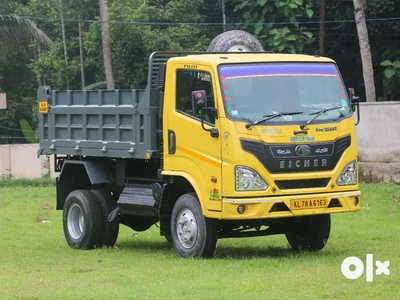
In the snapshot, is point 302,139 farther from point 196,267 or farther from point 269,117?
point 196,267

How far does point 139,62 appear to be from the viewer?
34062mm

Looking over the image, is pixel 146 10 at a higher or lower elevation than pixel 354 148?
higher

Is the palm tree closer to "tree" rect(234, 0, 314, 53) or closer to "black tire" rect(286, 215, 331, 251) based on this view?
"tree" rect(234, 0, 314, 53)

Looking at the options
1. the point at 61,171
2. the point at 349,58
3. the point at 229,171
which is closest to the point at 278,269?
the point at 229,171

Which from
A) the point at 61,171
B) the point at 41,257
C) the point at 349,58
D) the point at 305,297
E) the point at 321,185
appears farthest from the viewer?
the point at 349,58

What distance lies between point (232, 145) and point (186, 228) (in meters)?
1.47

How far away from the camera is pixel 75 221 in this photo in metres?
14.8

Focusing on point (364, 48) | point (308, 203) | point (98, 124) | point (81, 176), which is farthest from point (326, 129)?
point (364, 48)

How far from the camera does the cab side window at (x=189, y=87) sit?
11891 mm

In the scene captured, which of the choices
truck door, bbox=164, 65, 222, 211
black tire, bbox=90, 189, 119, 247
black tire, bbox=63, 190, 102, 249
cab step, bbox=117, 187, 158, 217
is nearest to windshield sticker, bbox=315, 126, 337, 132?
truck door, bbox=164, 65, 222, 211

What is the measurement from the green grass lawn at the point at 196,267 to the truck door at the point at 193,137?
0.96m

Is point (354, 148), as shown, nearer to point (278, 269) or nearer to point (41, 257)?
point (278, 269)

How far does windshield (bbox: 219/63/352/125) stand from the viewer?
11648mm

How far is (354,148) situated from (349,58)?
21040mm
